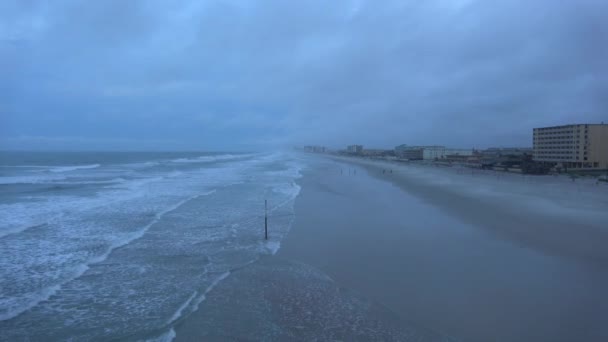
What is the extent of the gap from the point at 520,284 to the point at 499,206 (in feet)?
38.8

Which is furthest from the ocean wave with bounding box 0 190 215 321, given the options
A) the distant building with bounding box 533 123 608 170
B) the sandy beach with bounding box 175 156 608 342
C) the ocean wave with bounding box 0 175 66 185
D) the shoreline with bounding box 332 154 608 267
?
the distant building with bounding box 533 123 608 170

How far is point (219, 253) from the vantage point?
9805mm

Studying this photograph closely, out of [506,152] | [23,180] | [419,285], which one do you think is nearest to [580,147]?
[506,152]

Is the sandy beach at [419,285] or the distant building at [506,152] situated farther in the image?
the distant building at [506,152]

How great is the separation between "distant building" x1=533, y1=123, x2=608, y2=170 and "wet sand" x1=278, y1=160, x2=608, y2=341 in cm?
4202

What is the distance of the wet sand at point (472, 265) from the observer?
236 inches

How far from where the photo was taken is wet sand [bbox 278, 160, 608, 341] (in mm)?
6004

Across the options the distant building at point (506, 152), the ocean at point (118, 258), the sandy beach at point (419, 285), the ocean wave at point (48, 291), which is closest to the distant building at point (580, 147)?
the distant building at point (506, 152)

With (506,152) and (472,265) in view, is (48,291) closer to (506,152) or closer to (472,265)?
(472,265)

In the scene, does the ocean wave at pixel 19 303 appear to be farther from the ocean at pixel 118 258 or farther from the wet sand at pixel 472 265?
the wet sand at pixel 472 265

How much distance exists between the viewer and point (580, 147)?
49656 millimetres

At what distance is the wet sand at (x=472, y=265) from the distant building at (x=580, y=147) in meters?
42.0

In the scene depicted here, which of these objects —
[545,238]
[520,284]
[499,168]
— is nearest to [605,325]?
[520,284]

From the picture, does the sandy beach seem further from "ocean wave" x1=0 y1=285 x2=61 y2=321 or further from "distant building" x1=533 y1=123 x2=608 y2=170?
"distant building" x1=533 y1=123 x2=608 y2=170
